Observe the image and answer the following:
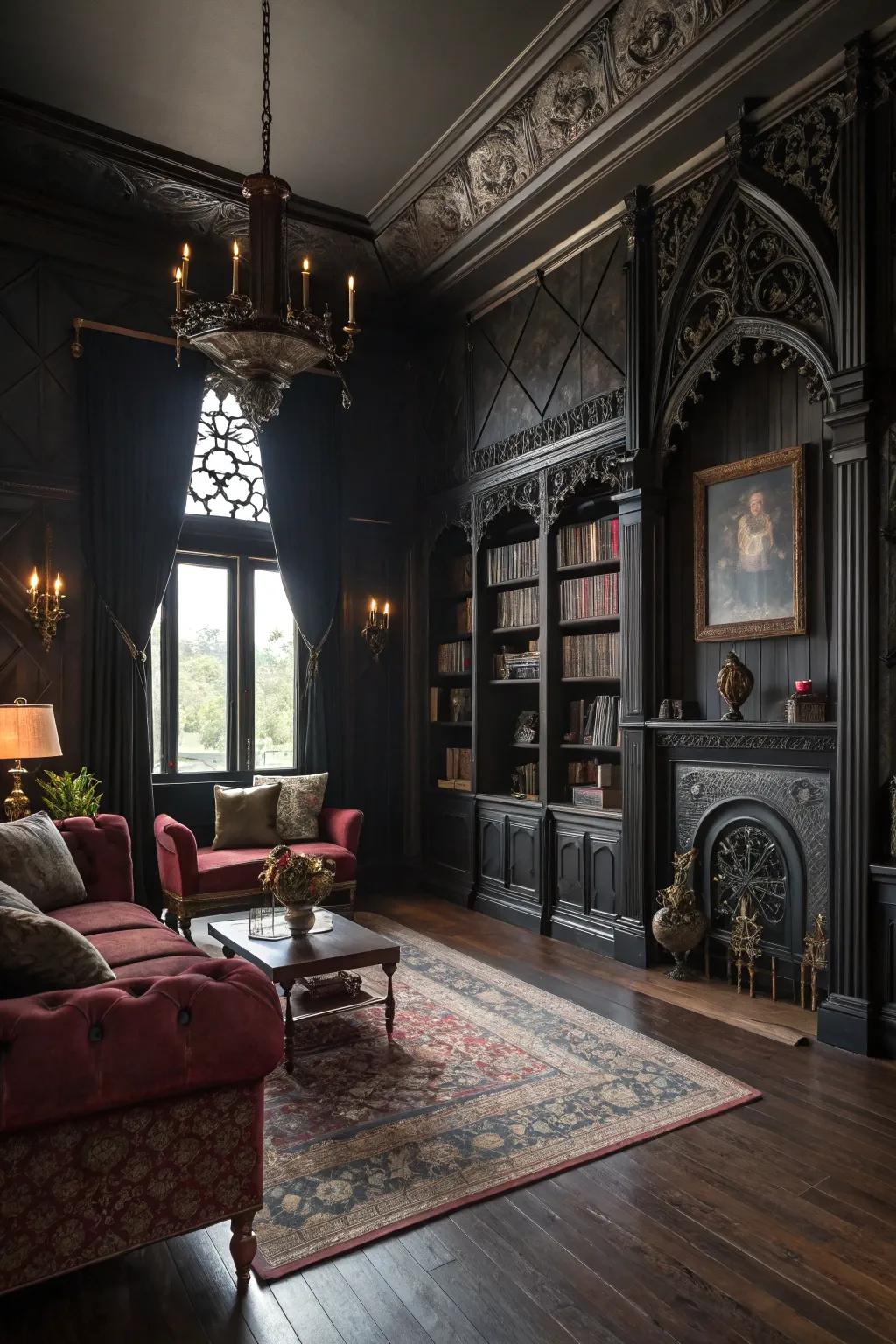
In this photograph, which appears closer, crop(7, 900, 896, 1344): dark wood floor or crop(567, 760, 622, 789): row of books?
crop(7, 900, 896, 1344): dark wood floor

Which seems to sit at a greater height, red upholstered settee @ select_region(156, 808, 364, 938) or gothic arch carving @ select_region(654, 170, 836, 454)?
gothic arch carving @ select_region(654, 170, 836, 454)

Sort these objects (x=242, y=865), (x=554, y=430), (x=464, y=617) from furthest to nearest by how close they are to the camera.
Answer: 1. (x=464, y=617)
2. (x=554, y=430)
3. (x=242, y=865)

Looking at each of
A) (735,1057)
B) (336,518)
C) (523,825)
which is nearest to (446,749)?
(523,825)

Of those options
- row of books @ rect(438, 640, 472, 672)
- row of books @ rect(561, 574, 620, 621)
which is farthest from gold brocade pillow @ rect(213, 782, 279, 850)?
row of books @ rect(561, 574, 620, 621)

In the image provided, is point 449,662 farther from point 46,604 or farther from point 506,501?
point 46,604

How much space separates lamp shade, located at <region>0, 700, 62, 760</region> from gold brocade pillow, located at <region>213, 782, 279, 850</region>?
55.5 inches

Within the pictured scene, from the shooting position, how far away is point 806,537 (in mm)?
4418

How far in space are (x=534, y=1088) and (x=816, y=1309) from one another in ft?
4.42

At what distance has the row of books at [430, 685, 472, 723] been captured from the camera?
688cm

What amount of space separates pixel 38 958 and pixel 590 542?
4.18m

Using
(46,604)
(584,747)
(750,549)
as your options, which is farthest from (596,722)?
(46,604)

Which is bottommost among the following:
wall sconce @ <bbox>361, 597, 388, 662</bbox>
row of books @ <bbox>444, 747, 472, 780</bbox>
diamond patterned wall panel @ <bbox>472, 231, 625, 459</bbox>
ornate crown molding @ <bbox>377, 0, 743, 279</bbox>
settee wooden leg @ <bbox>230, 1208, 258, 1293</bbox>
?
settee wooden leg @ <bbox>230, 1208, 258, 1293</bbox>

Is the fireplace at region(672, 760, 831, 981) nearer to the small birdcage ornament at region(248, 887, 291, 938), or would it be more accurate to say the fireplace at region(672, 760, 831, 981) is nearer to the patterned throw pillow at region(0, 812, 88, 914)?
the small birdcage ornament at region(248, 887, 291, 938)

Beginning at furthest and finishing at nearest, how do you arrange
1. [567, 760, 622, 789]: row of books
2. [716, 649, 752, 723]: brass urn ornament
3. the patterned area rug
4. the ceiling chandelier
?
[567, 760, 622, 789]: row of books < [716, 649, 752, 723]: brass urn ornament < the ceiling chandelier < the patterned area rug
